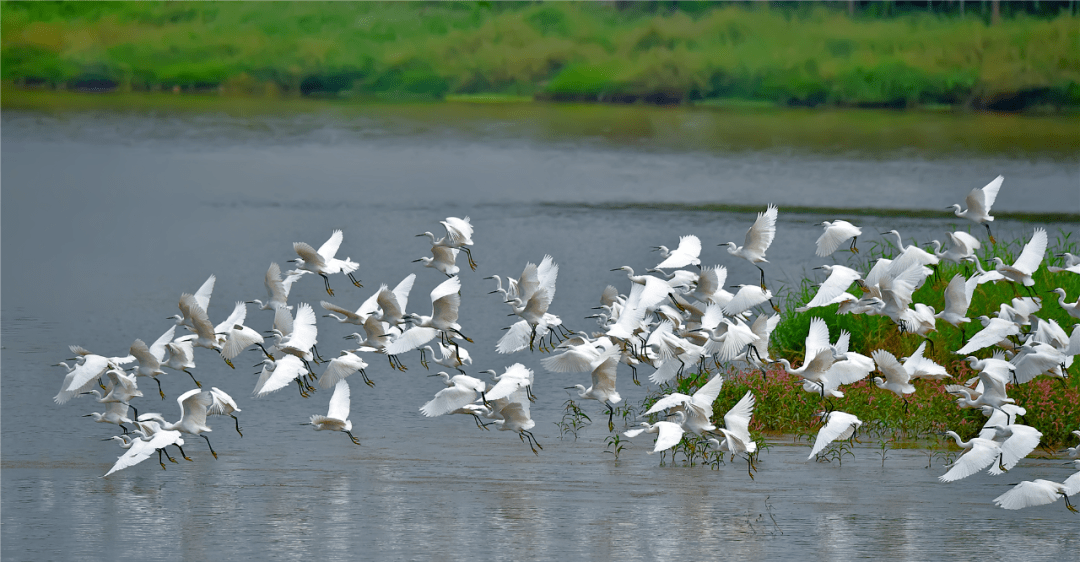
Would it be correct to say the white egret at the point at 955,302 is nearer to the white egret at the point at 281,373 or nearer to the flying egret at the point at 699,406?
the flying egret at the point at 699,406

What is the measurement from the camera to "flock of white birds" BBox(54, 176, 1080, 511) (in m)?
8.96

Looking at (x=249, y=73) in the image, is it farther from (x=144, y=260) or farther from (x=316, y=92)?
(x=144, y=260)

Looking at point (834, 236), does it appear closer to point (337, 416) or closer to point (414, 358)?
point (337, 416)

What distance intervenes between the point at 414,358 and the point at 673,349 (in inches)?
153

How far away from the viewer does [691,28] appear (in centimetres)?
4369

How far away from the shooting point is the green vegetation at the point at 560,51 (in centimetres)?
4272

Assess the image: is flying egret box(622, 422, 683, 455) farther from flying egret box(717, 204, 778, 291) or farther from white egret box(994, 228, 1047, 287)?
white egret box(994, 228, 1047, 287)

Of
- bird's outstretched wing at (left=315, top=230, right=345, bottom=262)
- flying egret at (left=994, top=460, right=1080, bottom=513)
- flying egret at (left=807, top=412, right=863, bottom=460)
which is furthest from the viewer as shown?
bird's outstretched wing at (left=315, top=230, right=345, bottom=262)

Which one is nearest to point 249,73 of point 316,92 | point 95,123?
point 316,92

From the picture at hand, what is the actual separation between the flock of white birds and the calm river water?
34 centimetres

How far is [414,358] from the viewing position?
13.0 metres

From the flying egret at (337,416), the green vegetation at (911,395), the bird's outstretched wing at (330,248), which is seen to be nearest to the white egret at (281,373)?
the flying egret at (337,416)

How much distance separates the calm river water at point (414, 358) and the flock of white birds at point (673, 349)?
0.34 meters

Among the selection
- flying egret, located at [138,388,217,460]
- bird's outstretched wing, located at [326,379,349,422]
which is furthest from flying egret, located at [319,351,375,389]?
flying egret, located at [138,388,217,460]
